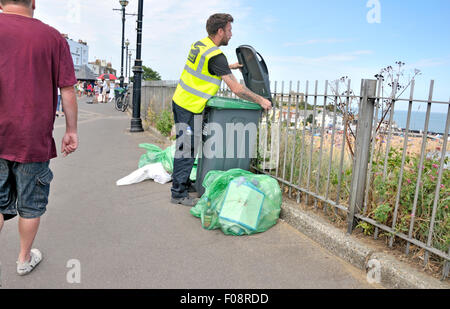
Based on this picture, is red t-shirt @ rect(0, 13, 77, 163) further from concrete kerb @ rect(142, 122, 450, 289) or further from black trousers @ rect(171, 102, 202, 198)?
concrete kerb @ rect(142, 122, 450, 289)

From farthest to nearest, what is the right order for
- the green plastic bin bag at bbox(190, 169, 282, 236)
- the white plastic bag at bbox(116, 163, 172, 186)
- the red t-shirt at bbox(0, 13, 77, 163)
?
1. the white plastic bag at bbox(116, 163, 172, 186)
2. the green plastic bin bag at bbox(190, 169, 282, 236)
3. the red t-shirt at bbox(0, 13, 77, 163)

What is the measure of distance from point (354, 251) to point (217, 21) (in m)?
2.66

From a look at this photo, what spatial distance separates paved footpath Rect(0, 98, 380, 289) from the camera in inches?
107

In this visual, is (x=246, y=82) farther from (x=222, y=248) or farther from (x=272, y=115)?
(x=222, y=248)

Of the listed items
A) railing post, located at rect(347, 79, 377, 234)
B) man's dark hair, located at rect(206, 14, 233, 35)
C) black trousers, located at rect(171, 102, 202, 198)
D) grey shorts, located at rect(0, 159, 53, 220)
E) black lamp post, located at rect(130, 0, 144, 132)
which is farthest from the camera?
black lamp post, located at rect(130, 0, 144, 132)

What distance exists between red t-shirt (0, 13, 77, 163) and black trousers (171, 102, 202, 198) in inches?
71.9

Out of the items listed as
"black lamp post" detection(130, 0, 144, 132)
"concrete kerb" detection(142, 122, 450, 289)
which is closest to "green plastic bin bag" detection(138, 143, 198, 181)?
"concrete kerb" detection(142, 122, 450, 289)

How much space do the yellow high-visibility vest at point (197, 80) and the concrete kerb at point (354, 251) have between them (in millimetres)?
1428

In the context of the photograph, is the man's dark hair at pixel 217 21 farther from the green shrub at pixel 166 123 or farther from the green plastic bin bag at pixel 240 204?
the green shrub at pixel 166 123

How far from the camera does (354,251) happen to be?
3020 millimetres

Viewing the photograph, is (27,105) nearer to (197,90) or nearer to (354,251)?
(197,90)

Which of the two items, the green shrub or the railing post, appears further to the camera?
the green shrub
